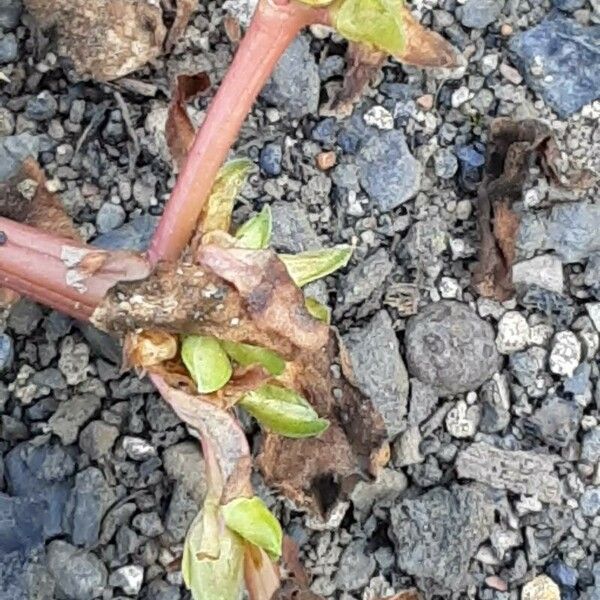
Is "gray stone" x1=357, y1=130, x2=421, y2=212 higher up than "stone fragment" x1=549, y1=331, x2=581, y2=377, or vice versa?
"gray stone" x1=357, y1=130, x2=421, y2=212


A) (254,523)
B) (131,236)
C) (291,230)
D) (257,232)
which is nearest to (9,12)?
(131,236)

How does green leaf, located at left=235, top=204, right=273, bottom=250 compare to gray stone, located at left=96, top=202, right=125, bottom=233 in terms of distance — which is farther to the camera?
gray stone, located at left=96, top=202, right=125, bottom=233

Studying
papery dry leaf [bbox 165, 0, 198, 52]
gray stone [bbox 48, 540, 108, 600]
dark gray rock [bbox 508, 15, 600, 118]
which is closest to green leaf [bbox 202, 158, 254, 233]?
papery dry leaf [bbox 165, 0, 198, 52]

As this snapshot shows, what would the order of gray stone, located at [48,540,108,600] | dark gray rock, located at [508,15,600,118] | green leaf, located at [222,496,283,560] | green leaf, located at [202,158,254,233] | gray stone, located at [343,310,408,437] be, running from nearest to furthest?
green leaf, located at [222,496,283,560]
green leaf, located at [202,158,254,233]
gray stone, located at [48,540,108,600]
gray stone, located at [343,310,408,437]
dark gray rock, located at [508,15,600,118]

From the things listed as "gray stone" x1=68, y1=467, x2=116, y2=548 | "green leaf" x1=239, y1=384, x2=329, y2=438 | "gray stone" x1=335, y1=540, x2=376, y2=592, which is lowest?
"gray stone" x1=335, y1=540, x2=376, y2=592

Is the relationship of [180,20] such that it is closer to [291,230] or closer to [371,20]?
[291,230]

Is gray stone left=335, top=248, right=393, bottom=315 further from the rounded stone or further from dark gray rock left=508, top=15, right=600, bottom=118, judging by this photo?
dark gray rock left=508, top=15, right=600, bottom=118

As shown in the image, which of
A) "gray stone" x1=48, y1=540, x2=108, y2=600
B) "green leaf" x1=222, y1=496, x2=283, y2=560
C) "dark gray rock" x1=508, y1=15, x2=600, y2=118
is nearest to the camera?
"green leaf" x1=222, y1=496, x2=283, y2=560
